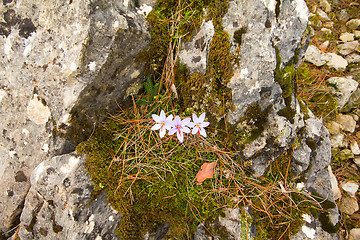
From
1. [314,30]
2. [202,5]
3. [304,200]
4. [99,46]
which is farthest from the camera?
[314,30]

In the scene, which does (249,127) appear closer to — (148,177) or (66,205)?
(148,177)

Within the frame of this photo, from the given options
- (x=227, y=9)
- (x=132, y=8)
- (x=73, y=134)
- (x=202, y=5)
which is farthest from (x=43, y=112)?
(x=227, y=9)

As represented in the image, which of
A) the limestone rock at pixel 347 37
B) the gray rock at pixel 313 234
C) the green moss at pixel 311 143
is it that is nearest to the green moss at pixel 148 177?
the gray rock at pixel 313 234

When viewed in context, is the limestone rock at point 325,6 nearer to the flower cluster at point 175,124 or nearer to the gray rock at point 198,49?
the gray rock at point 198,49

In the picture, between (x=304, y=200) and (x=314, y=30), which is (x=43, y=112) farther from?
(x=314, y=30)

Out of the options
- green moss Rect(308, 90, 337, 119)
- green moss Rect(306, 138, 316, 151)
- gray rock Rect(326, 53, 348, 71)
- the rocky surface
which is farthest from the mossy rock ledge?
gray rock Rect(326, 53, 348, 71)
